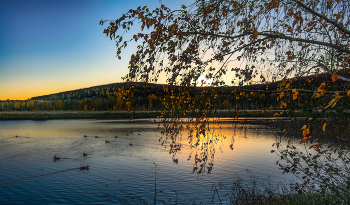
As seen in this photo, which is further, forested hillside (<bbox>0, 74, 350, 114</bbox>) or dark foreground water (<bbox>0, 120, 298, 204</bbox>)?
dark foreground water (<bbox>0, 120, 298, 204</bbox>)

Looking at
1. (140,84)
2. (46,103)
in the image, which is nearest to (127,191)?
(140,84)

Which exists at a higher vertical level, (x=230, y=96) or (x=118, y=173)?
(x=230, y=96)

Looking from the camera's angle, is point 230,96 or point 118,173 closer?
point 230,96

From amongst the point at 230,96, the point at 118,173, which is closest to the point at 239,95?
the point at 230,96

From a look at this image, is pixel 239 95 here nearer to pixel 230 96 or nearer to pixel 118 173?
pixel 230 96

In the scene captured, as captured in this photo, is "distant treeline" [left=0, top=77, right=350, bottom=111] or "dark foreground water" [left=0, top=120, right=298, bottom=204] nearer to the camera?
"distant treeline" [left=0, top=77, right=350, bottom=111]

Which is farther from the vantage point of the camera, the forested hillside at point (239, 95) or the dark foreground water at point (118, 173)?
the dark foreground water at point (118, 173)

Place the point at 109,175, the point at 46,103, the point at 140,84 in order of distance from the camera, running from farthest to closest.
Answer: the point at 46,103
the point at 109,175
the point at 140,84

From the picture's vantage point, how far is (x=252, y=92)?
22.5 ft

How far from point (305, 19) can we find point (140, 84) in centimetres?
445

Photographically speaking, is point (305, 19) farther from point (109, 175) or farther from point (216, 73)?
point (109, 175)

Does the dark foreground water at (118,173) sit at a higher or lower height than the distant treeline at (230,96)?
lower

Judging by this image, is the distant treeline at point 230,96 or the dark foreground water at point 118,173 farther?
the dark foreground water at point 118,173

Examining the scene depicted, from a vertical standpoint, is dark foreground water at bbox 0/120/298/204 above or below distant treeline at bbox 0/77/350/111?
below
